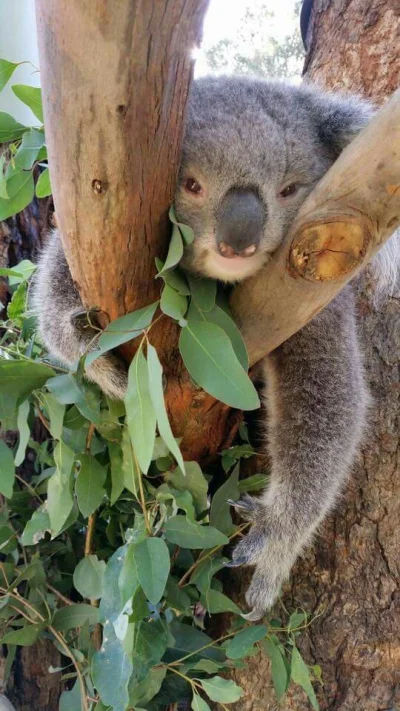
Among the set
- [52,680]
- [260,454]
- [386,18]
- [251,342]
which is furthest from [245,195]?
[52,680]

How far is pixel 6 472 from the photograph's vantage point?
1617 millimetres

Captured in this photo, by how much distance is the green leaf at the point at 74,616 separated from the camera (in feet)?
5.80

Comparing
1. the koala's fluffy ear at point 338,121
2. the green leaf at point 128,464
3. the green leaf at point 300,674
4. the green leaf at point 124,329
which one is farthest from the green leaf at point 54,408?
the koala's fluffy ear at point 338,121

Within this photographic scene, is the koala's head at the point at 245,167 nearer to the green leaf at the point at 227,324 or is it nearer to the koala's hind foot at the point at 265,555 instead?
the green leaf at the point at 227,324

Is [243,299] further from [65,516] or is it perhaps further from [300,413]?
[65,516]

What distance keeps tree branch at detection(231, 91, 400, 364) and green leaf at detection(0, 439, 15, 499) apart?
31.6 inches

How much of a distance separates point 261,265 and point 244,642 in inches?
36.8

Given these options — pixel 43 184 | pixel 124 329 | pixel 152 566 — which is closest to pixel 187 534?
pixel 152 566

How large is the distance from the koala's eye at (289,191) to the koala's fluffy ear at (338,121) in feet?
0.69

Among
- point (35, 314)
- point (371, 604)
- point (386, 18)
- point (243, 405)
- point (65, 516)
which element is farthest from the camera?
point (386, 18)

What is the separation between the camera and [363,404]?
198 centimetres

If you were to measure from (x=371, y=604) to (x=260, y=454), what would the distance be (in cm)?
54

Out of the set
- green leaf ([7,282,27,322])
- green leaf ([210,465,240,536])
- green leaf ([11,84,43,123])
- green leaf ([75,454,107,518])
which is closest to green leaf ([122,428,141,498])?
green leaf ([75,454,107,518])

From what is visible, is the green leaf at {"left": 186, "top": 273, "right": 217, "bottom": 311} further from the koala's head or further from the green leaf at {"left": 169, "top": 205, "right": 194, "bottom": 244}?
the green leaf at {"left": 169, "top": 205, "right": 194, "bottom": 244}
